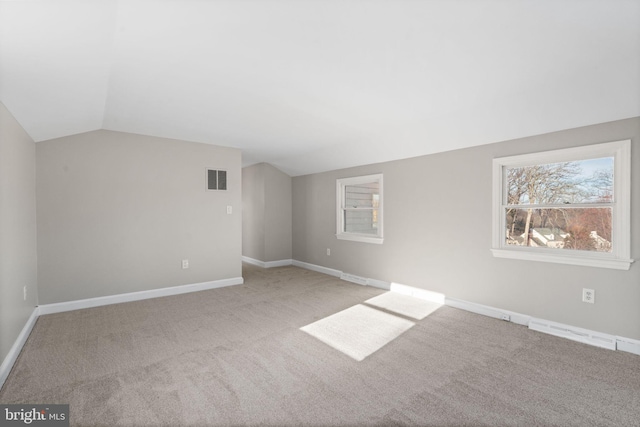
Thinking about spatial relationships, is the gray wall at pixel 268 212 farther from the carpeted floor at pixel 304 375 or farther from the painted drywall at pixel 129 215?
the carpeted floor at pixel 304 375

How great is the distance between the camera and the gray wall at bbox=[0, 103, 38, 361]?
2.38 meters

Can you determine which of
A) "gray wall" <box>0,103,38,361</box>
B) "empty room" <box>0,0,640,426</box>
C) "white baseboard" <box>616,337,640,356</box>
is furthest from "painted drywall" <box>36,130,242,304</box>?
"white baseboard" <box>616,337,640,356</box>

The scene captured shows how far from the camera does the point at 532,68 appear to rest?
90.8 inches

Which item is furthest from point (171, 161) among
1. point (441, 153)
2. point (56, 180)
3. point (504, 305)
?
point (504, 305)

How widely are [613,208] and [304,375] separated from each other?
3086mm

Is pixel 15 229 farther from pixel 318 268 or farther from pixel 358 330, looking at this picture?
pixel 318 268

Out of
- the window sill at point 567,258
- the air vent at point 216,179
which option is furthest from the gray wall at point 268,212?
the window sill at point 567,258

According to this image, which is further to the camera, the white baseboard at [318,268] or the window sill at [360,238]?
the white baseboard at [318,268]

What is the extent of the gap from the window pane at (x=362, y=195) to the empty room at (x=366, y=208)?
0.19m

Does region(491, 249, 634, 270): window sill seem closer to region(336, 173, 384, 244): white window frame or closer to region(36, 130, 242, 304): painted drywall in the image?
region(336, 173, 384, 244): white window frame

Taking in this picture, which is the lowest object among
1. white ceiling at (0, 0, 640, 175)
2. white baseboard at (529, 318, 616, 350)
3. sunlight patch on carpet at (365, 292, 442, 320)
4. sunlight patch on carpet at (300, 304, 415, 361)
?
sunlight patch on carpet at (365, 292, 442, 320)

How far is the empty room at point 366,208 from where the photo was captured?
1.84 meters

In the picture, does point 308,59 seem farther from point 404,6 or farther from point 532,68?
point 532,68

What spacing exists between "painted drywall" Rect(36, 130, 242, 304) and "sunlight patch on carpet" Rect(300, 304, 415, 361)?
7.64 feet
